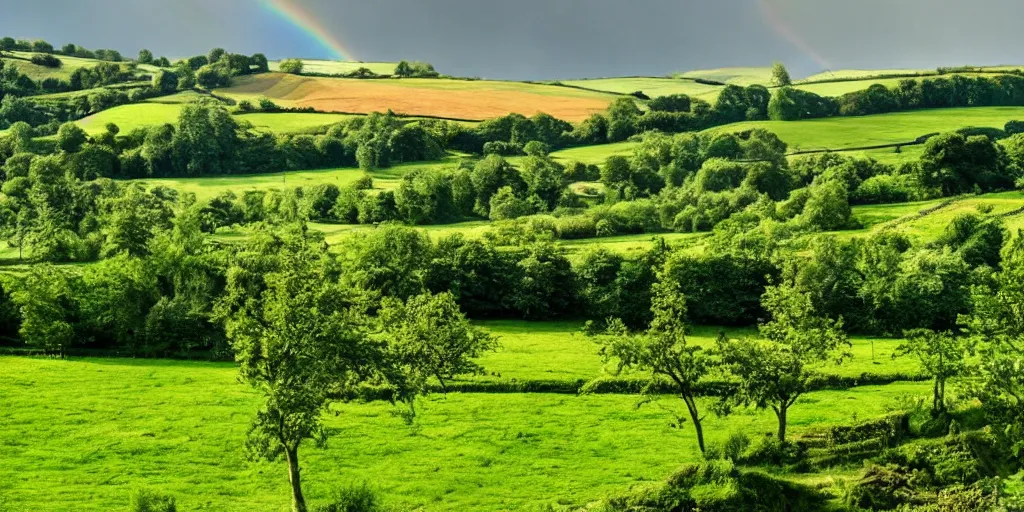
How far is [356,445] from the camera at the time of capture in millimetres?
56875

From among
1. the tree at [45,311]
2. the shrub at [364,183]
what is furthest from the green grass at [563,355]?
the shrub at [364,183]

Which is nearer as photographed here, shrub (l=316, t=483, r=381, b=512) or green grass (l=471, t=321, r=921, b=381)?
shrub (l=316, t=483, r=381, b=512)

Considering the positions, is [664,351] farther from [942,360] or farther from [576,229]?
[576,229]

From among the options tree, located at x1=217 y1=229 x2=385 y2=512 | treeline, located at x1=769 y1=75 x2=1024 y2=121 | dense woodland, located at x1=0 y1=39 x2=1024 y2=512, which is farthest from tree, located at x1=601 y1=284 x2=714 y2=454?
treeline, located at x1=769 y1=75 x2=1024 y2=121

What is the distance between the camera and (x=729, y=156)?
558 feet

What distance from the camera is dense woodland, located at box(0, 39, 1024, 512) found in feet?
146

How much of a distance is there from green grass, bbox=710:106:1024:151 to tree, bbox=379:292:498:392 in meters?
116

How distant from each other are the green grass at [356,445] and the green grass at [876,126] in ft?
375

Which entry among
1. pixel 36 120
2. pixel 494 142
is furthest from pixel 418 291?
pixel 36 120

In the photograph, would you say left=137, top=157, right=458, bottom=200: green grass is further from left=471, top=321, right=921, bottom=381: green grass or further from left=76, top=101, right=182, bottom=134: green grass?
left=471, top=321, right=921, bottom=381: green grass

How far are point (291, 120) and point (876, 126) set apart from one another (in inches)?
4542

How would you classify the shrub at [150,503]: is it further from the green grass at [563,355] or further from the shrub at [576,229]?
the shrub at [576,229]

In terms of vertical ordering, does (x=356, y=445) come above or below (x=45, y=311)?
below

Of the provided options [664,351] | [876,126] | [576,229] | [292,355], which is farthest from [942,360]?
[876,126]
